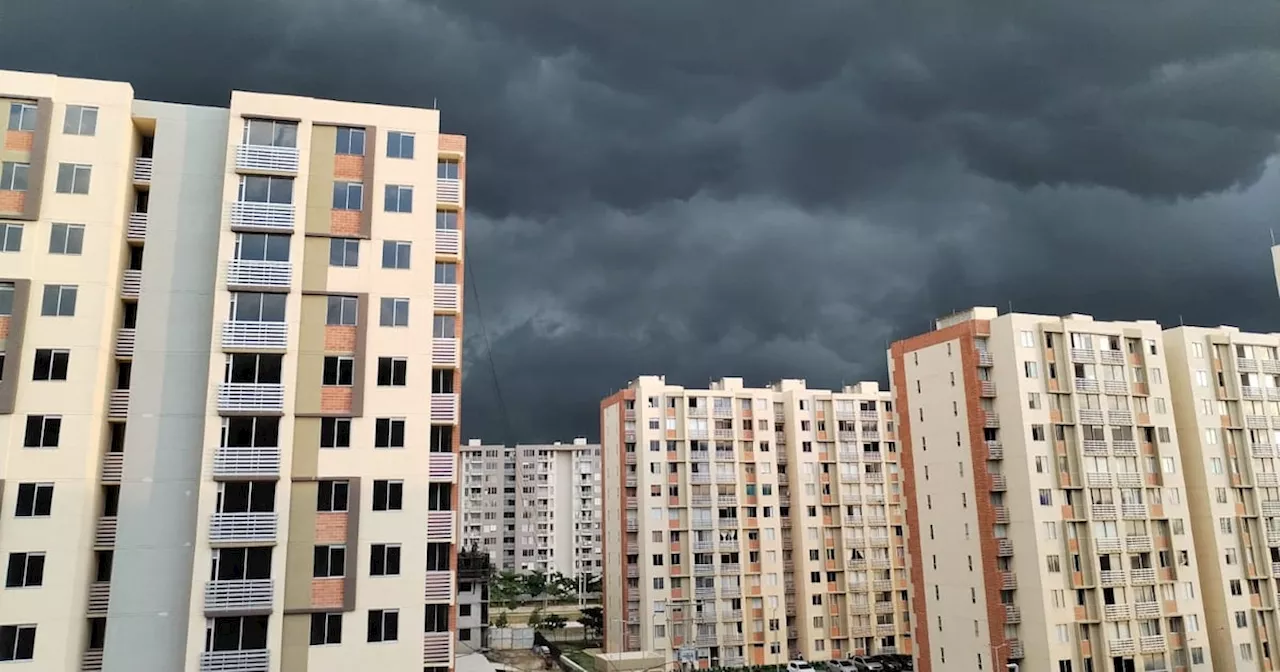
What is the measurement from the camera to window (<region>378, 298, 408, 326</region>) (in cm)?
3947

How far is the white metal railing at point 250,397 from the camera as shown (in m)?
36.6

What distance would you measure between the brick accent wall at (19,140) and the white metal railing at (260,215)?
954cm

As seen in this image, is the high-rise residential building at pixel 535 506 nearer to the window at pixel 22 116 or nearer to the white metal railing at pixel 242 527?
the white metal railing at pixel 242 527

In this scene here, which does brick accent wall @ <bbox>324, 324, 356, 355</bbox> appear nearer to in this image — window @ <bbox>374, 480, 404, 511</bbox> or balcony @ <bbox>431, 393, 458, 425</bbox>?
balcony @ <bbox>431, 393, 458, 425</bbox>

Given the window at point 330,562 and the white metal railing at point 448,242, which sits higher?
the white metal railing at point 448,242

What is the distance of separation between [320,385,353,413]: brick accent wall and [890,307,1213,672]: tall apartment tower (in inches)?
1743

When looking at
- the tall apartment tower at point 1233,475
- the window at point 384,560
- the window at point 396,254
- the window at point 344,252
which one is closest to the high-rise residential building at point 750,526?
the tall apartment tower at point 1233,475

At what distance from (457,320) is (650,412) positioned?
44456 mm

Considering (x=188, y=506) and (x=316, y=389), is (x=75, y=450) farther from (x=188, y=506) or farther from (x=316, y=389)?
(x=316, y=389)

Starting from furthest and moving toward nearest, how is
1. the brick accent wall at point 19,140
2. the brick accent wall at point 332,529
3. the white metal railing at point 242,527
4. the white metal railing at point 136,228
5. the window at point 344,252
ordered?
the window at point 344,252 → the white metal railing at point 136,228 → the brick accent wall at point 19,140 → the brick accent wall at point 332,529 → the white metal railing at point 242,527

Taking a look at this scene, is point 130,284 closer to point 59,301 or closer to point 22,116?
point 59,301

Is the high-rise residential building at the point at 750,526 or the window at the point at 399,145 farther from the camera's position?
the high-rise residential building at the point at 750,526

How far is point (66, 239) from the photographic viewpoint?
3703 centimetres

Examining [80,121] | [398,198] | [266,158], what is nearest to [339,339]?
[398,198]
